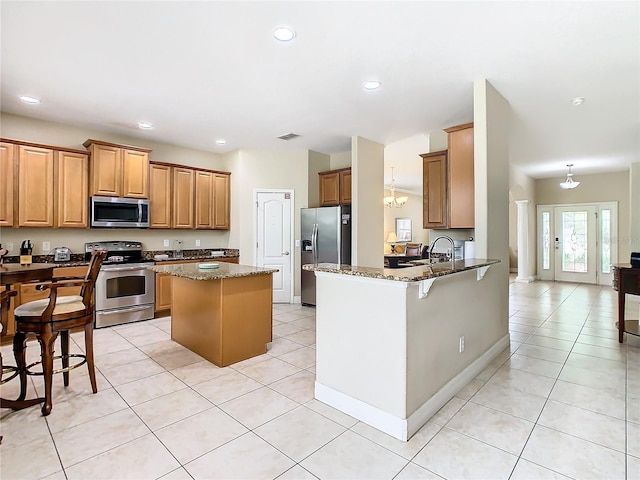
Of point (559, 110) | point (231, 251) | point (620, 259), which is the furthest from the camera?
point (620, 259)

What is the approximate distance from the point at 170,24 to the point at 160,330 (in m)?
3.34

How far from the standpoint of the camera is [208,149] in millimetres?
5688

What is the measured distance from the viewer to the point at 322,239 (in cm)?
535

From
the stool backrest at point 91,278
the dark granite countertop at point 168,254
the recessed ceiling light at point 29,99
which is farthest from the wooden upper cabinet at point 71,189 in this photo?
the stool backrest at point 91,278

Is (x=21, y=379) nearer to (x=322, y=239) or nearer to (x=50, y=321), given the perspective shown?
(x=50, y=321)

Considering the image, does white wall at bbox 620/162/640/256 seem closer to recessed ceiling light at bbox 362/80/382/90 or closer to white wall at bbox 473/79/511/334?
white wall at bbox 473/79/511/334

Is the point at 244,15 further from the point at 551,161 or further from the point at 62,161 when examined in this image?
the point at 551,161

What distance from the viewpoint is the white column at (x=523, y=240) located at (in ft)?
26.8

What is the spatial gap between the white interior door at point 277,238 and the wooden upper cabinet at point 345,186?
89 centimetres

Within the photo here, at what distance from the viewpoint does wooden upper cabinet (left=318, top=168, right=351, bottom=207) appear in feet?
17.8

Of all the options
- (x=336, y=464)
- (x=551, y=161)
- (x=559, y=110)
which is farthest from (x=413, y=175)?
(x=336, y=464)

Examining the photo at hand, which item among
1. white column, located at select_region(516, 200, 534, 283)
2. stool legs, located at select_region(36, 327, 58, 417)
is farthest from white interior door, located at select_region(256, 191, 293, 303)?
white column, located at select_region(516, 200, 534, 283)

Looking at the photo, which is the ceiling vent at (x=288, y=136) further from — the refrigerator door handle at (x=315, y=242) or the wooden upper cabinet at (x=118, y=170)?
the wooden upper cabinet at (x=118, y=170)

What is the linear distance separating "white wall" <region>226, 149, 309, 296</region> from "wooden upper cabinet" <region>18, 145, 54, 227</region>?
2453 mm
